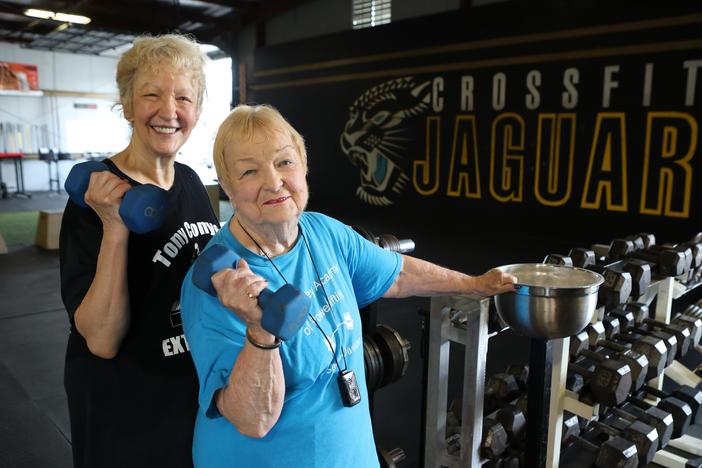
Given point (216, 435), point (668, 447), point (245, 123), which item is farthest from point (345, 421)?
point (668, 447)

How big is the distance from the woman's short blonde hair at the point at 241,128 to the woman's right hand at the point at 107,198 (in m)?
0.14

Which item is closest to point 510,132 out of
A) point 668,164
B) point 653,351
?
point 668,164

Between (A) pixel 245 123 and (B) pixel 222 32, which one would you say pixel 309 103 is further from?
(A) pixel 245 123

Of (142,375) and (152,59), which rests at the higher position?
(152,59)

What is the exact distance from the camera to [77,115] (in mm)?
11023

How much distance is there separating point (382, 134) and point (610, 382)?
4.71m

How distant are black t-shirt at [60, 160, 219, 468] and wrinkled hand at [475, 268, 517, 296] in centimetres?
60

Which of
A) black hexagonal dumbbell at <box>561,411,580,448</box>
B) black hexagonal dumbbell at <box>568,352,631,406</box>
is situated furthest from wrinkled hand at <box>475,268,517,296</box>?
black hexagonal dumbbell at <box>561,411,580,448</box>

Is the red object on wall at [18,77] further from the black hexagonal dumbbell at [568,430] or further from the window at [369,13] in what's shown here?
the black hexagonal dumbbell at [568,430]

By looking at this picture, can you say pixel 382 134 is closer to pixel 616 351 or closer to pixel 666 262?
pixel 666 262

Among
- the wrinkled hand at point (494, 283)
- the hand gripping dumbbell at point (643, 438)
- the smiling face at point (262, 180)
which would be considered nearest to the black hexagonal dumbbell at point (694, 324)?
the hand gripping dumbbell at point (643, 438)

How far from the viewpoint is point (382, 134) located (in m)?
5.86

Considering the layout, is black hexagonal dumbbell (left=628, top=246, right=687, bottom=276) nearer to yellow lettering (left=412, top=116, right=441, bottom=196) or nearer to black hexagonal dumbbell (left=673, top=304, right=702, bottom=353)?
black hexagonal dumbbell (left=673, top=304, right=702, bottom=353)

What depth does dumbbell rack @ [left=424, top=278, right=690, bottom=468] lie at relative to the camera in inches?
48.4
